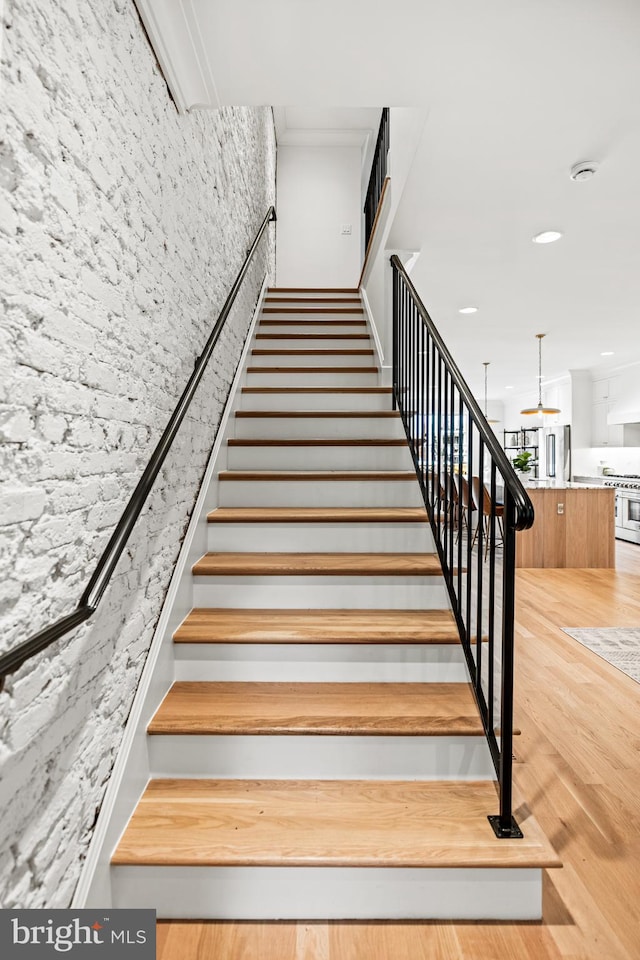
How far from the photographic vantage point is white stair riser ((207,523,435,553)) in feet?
7.76

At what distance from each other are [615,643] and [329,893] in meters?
2.64

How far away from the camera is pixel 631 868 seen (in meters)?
1.47

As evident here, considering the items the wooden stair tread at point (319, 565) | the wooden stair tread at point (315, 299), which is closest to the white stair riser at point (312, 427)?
the wooden stair tread at point (319, 565)

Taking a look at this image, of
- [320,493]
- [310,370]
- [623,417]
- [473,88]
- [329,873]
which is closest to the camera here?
[329,873]

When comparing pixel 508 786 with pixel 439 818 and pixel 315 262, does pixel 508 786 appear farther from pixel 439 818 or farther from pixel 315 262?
pixel 315 262

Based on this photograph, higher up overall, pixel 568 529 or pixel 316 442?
pixel 316 442

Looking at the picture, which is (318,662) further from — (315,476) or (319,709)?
(315,476)

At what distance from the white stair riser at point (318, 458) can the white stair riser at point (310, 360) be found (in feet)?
3.62

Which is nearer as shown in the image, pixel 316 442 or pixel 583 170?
pixel 583 170

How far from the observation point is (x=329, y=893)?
52.1 inches

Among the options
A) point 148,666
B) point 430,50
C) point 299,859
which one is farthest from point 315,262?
point 299,859

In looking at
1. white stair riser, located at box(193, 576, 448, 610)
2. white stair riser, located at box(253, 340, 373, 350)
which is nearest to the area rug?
white stair riser, located at box(193, 576, 448, 610)

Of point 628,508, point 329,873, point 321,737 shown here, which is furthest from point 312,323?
point 628,508

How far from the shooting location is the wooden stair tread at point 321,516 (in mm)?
2355
